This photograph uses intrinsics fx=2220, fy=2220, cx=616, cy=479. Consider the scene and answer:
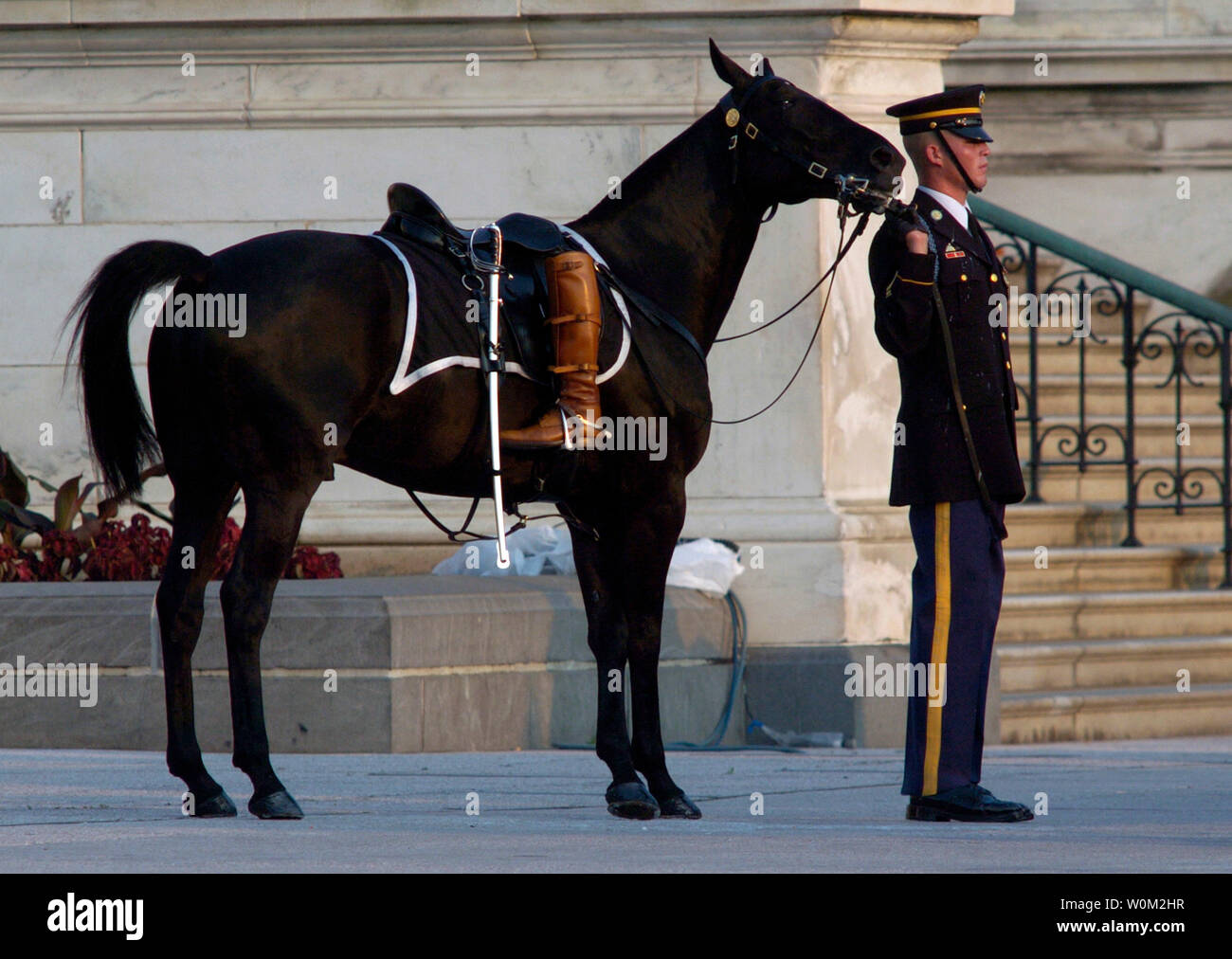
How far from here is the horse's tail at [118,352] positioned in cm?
701

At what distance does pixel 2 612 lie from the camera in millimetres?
9383

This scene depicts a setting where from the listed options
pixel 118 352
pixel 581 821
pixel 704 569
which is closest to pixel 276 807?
pixel 581 821

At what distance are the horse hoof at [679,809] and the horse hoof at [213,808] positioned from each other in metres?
1.38

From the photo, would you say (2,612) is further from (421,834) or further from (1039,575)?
(1039,575)

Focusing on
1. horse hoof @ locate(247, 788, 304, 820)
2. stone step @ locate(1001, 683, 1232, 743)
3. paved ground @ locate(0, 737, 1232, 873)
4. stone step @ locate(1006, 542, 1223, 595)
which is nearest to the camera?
paved ground @ locate(0, 737, 1232, 873)

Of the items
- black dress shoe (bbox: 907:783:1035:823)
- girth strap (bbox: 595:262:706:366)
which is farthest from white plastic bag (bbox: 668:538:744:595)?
black dress shoe (bbox: 907:783:1035:823)

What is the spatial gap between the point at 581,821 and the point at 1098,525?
5.81m

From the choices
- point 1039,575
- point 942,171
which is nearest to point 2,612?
point 942,171

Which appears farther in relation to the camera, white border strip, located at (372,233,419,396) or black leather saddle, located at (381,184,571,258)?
black leather saddle, located at (381,184,571,258)

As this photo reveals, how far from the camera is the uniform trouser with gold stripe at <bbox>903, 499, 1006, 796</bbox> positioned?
6961 millimetres

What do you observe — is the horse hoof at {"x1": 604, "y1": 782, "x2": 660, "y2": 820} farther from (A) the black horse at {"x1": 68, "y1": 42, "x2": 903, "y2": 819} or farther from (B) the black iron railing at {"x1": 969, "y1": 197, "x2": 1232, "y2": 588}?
(B) the black iron railing at {"x1": 969, "y1": 197, "x2": 1232, "y2": 588}

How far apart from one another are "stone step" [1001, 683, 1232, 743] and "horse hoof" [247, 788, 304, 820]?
4.92 meters

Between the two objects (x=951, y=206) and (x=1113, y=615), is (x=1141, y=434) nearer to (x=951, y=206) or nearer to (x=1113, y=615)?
(x=1113, y=615)

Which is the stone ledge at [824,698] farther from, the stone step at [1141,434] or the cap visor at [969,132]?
the cap visor at [969,132]
